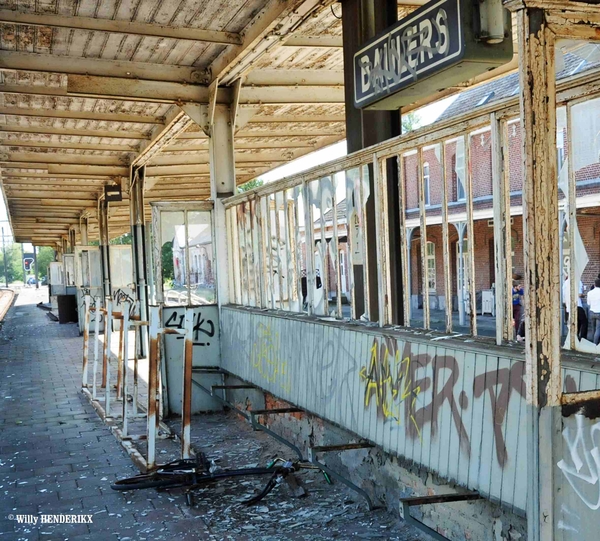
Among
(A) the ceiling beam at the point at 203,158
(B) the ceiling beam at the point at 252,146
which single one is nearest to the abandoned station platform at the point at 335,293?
(B) the ceiling beam at the point at 252,146

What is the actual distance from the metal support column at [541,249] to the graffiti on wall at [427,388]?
1.27 metres

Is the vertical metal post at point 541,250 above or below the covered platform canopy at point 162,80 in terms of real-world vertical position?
below

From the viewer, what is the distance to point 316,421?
6.75 m

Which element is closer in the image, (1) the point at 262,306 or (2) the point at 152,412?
(2) the point at 152,412

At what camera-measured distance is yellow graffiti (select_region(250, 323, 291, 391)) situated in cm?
724

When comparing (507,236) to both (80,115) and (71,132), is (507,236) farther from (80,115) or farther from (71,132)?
(71,132)

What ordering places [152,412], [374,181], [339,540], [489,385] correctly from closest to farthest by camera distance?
[489,385] → [339,540] → [374,181] → [152,412]

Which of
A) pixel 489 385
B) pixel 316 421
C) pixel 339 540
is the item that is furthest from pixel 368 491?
pixel 489 385

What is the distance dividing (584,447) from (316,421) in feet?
14.1

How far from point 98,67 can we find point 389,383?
19.6 ft

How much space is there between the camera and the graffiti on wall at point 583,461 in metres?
2.46

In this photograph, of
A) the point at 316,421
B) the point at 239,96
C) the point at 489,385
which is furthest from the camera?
the point at 239,96

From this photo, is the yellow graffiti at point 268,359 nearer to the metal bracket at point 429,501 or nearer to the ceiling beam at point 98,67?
the metal bracket at point 429,501

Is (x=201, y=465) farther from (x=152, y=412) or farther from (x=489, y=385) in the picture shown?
(x=489, y=385)
